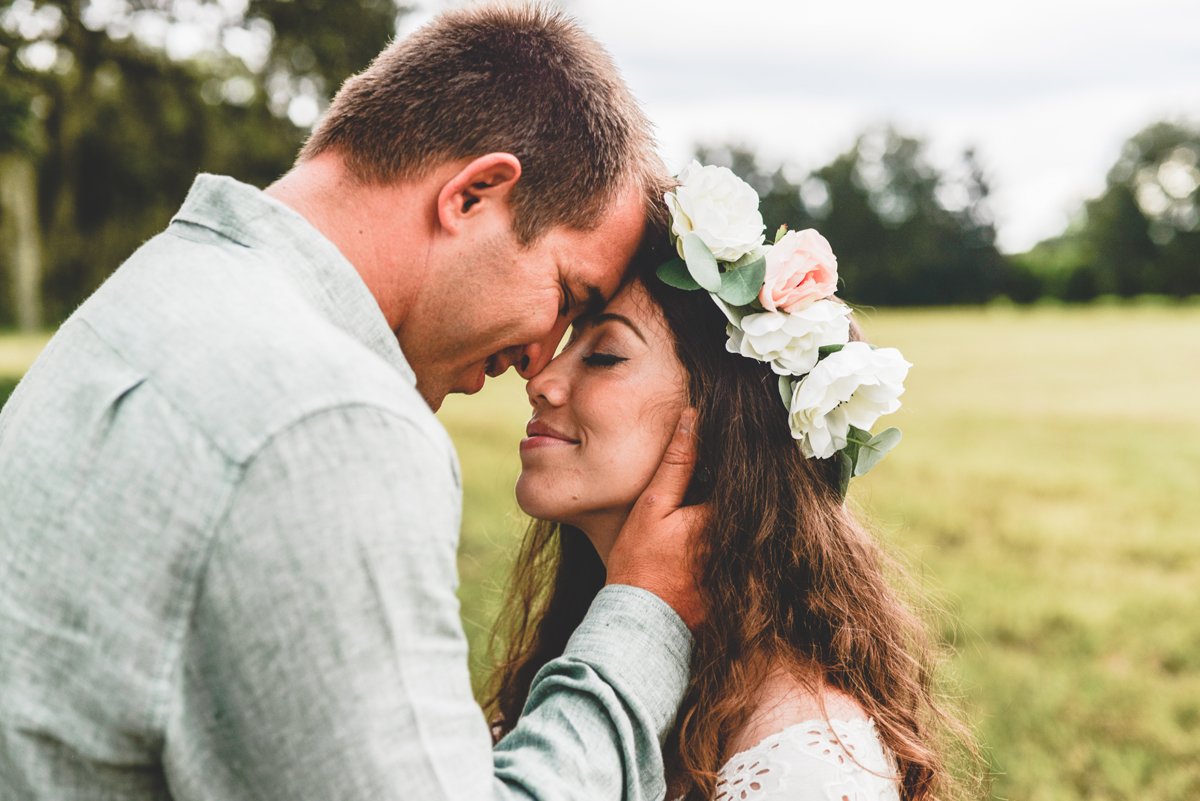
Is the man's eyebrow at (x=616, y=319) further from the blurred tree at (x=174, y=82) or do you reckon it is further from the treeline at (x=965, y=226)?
the treeline at (x=965, y=226)

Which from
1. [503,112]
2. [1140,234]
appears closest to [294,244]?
[503,112]

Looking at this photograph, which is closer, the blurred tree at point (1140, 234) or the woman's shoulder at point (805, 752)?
the woman's shoulder at point (805, 752)

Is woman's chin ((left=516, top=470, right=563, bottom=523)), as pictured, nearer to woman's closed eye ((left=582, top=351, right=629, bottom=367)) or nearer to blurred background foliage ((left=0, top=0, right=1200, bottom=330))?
woman's closed eye ((left=582, top=351, right=629, bottom=367))

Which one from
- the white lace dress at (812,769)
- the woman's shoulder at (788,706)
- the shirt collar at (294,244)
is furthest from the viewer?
the woman's shoulder at (788,706)

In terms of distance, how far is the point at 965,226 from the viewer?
7062 cm

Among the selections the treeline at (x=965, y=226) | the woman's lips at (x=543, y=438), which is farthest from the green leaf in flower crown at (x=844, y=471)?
the treeline at (x=965, y=226)

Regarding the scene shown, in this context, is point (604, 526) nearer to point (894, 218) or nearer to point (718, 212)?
point (718, 212)

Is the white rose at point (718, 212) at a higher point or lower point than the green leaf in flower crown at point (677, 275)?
higher

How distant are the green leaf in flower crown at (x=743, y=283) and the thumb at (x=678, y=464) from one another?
1.19 feet

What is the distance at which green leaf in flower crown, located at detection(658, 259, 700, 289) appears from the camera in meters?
2.74

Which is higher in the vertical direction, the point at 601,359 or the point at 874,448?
the point at 601,359

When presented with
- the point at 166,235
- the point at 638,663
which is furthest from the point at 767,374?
the point at 166,235

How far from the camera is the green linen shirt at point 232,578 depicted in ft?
4.14

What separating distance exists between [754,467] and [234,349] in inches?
67.3
